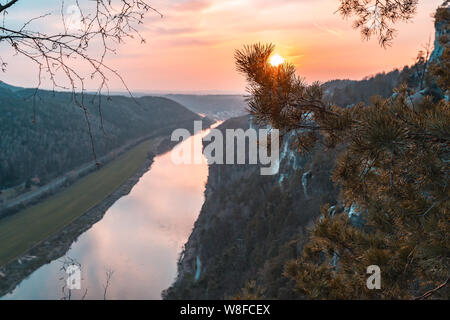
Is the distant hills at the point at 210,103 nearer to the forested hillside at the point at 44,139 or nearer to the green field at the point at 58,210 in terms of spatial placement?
the forested hillside at the point at 44,139

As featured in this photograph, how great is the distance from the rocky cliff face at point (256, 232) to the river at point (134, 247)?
204 centimetres

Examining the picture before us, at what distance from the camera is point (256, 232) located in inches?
1004

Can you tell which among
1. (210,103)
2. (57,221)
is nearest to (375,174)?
(57,221)

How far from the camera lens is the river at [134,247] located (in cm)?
2492

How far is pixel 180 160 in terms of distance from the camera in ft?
213

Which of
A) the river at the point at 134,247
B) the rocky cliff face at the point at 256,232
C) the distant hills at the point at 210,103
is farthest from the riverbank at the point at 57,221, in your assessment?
the distant hills at the point at 210,103

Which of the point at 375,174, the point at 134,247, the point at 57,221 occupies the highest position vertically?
the point at 375,174

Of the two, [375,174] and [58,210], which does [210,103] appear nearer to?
[58,210]

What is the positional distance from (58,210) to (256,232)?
3222cm

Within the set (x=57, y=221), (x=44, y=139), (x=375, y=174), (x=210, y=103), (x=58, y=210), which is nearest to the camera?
(x=375, y=174)

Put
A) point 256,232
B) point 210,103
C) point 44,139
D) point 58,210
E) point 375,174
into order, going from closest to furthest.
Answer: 1. point 375,174
2. point 256,232
3. point 58,210
4. point 44,139
5. point 210,103
